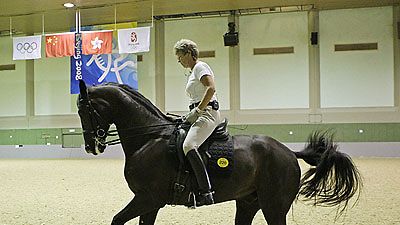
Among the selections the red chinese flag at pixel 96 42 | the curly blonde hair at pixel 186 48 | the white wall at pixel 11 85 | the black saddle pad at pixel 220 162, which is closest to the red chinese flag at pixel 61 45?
the red chinese flag at pixel 96 42

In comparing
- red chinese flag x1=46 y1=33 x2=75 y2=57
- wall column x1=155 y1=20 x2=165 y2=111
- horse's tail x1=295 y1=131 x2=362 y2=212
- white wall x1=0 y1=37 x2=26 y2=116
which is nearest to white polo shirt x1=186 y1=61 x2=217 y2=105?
horse's tail x1=295 y1=131 x2=362 y2=212

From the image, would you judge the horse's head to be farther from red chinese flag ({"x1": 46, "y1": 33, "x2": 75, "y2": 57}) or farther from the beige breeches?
red chinese flag ({"x1": 46, "y1": 33, "x2": 75, "y2": 57})

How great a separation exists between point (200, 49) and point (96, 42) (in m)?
5.35

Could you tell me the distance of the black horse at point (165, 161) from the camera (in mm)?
3943

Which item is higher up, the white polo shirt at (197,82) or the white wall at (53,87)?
the white wall at (53,87)

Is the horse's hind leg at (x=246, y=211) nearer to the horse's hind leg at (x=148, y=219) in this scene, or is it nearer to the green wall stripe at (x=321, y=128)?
the horse's hind leg at (x=148, y=219)

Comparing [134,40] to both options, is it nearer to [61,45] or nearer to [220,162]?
[61,45]

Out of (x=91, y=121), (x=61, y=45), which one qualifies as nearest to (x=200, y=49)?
(x=61, y=45)

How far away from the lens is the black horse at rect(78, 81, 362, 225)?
3.94 meters

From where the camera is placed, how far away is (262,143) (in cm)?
420

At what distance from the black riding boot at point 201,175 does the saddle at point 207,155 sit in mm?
87

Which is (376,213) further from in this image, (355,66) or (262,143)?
(355,66)

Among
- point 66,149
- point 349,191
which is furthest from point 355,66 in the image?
point 349,191

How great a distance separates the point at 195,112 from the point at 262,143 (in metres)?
0.69
